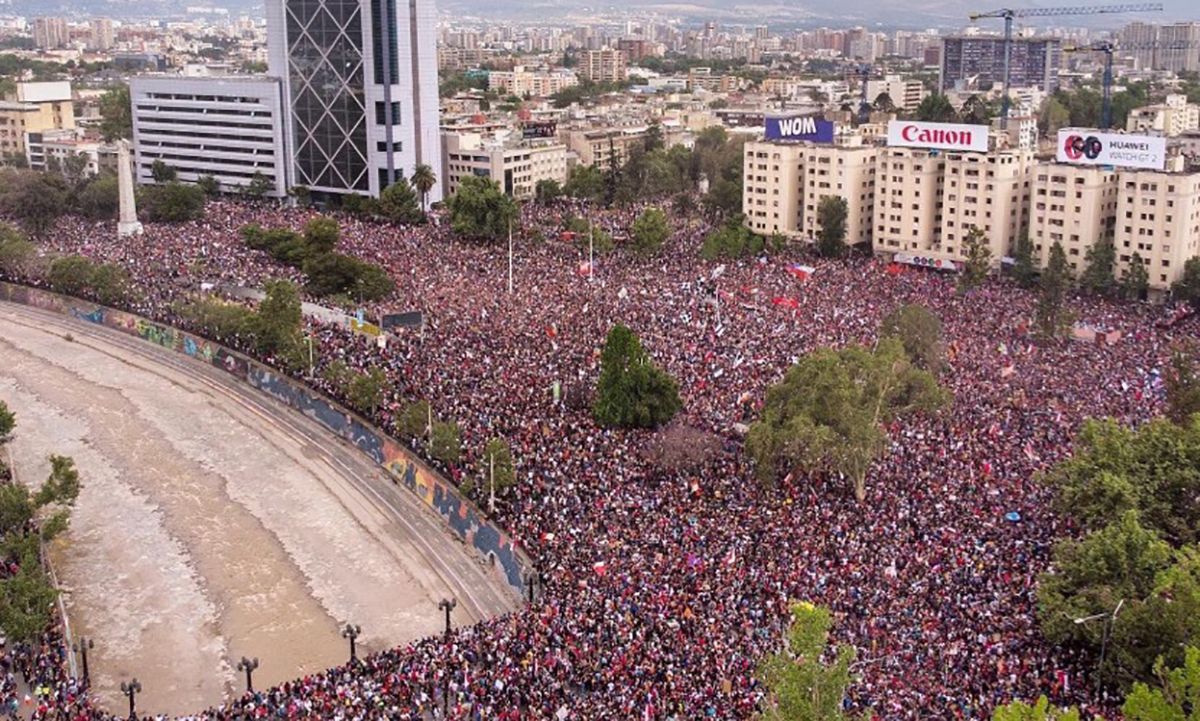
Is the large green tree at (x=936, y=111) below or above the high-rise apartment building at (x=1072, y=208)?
above

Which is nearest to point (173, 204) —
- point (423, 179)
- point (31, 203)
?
point (31, 203)

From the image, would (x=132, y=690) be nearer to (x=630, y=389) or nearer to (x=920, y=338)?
(x=630, y=389)

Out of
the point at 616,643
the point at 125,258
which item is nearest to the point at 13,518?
the point at 616,643

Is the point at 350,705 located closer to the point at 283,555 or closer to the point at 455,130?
the point at 283,555

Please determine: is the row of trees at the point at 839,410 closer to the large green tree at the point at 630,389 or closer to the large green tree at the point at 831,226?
the large green tree at the point at 630,389

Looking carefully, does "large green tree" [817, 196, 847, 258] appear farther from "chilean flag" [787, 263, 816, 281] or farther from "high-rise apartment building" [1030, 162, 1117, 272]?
"high-rise apartment building" [1030, 162, 1117, 272]

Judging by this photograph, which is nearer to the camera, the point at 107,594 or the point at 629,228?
the point at 107,594

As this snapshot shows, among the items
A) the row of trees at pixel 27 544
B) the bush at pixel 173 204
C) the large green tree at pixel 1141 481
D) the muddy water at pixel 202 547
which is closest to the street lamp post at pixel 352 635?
the muddy water at pixel 202 547
